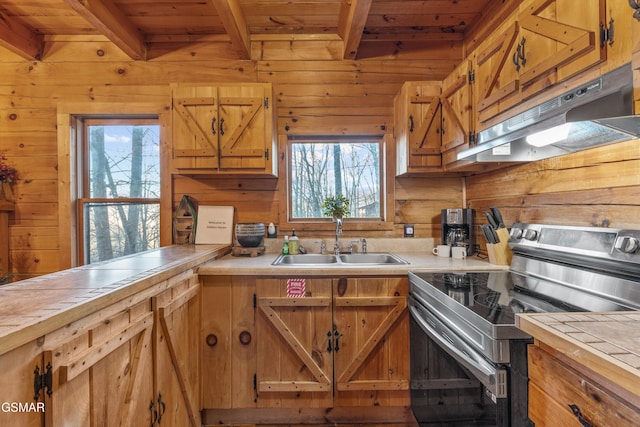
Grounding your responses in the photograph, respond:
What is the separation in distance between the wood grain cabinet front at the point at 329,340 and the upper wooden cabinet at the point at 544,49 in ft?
3.63

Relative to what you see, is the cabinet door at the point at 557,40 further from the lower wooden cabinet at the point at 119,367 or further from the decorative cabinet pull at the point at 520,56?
the lower wooden cabinet at the point at 119,367

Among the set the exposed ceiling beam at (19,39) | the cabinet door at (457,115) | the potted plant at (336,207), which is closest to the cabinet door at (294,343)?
the potted plant at (336,207)

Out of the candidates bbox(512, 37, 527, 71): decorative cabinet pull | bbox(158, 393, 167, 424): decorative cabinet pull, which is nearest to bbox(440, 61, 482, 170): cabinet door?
bbox(512, 37, 527, 71): decorative cabinet pull

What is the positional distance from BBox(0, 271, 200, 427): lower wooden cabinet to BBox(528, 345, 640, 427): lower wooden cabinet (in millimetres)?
1265

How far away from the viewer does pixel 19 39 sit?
2.27 meters

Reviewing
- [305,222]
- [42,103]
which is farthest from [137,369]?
[42,103]

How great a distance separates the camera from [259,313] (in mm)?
1821

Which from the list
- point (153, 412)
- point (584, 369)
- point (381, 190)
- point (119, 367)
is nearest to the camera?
point (584, 369)

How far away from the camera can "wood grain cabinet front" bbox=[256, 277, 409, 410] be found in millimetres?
1796

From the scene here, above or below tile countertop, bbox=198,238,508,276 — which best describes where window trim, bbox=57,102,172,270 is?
above

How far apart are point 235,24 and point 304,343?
208 centimetres

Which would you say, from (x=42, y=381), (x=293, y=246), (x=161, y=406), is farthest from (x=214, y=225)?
(x=42, y=381)

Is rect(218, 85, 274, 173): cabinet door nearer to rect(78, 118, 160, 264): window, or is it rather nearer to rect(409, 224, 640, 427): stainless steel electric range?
rect(78, 118, 160, 264): window

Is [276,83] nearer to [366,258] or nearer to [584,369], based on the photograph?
[366,258]
